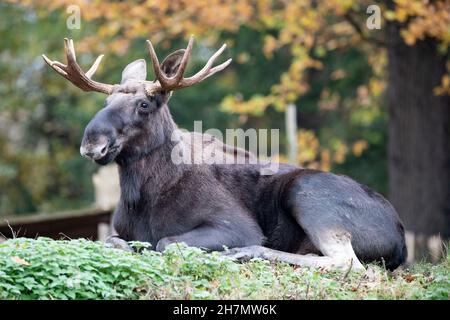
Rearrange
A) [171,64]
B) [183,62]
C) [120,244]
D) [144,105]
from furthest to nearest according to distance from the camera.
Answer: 1. [171,64]
2. [144,105]
3. [183,62]
4. [120,244]

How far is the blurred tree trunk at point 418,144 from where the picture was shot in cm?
1467

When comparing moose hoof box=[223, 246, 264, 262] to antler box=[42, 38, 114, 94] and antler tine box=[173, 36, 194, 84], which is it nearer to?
antler tine box=[173, 36, 194, 84]

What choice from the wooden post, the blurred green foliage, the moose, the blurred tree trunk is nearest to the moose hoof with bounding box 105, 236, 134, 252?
the moose

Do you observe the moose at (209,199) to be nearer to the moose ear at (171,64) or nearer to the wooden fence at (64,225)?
the moose ear at (171,64)

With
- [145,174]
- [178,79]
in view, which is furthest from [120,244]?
[178,79]

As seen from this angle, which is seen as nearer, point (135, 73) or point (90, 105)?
point (135, 73)

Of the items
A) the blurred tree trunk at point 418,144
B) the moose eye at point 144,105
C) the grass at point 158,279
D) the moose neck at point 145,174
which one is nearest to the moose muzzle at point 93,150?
the moose neck at point 145,174

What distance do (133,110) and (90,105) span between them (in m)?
14.4

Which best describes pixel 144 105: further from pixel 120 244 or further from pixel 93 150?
pixel 120 244

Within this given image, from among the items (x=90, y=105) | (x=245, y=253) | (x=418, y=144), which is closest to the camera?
(x=245, y=253)

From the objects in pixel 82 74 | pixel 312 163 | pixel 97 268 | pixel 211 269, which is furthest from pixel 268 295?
pixel 312 163

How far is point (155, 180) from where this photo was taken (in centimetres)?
875

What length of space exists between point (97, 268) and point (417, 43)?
953 cm

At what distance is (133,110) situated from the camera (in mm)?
8594
